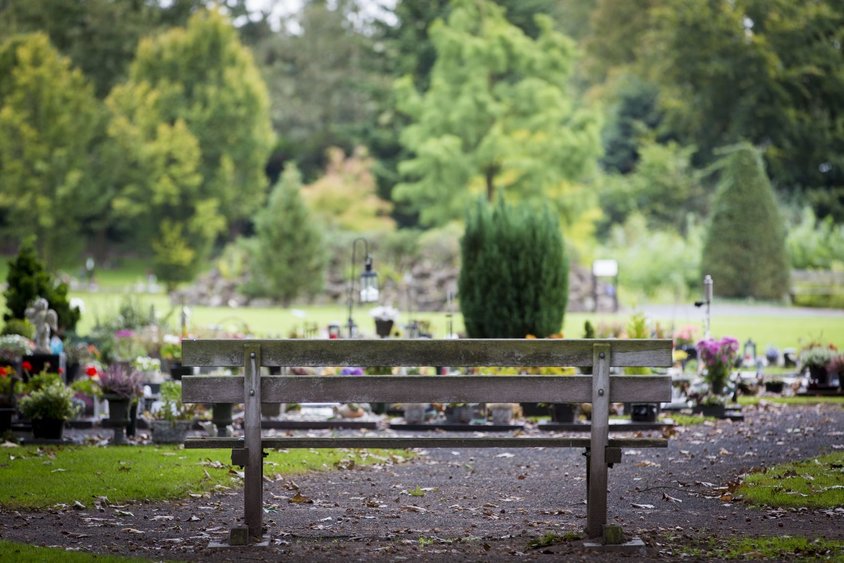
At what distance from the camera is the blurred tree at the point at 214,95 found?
158ft

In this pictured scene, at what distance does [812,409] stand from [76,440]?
815cm

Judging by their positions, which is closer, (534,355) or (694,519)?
(534,355)

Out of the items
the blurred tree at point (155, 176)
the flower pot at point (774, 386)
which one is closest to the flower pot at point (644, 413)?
the flower pot at point (774, 386)

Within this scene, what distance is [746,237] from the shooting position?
3275cm

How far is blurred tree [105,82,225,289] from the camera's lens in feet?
153

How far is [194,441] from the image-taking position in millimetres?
7285

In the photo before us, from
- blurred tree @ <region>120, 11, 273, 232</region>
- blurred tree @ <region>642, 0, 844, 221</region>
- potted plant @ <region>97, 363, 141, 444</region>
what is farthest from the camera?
blurred tree @ <region>120, 11, 273, 232</region>

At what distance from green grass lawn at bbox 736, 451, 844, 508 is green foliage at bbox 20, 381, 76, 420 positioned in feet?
19.7

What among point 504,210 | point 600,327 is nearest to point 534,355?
point 504,210

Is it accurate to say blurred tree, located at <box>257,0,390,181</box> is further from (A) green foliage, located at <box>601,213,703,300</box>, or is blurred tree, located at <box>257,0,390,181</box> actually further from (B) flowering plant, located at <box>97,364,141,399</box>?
(B) flowering plant, located at <box>97,364,141,399</box>

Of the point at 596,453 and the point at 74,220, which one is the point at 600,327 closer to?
the point at 596,453

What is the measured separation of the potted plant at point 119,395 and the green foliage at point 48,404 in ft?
1.47

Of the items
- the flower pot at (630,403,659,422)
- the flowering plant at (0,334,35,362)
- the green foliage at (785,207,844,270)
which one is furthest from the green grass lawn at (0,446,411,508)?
the green foliage at (785,207,844,270)

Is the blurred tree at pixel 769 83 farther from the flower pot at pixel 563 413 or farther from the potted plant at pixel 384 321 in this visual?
the flower pot at pixel 563 413
